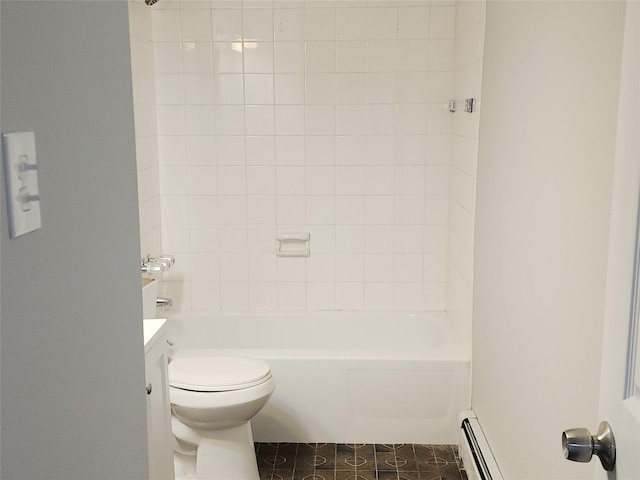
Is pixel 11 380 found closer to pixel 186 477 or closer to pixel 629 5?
pixel 629 5

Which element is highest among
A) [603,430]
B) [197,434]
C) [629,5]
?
[629,5]

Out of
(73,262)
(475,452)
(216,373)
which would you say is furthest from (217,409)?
(73,262)

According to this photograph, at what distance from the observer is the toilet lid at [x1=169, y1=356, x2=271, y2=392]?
271 centimetres

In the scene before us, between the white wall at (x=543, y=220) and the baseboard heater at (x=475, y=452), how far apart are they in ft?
0.13

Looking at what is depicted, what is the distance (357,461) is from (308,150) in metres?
1.53

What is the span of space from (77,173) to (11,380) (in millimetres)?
344

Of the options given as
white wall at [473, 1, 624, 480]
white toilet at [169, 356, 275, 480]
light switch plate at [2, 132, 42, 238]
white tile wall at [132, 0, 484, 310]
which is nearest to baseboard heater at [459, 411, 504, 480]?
white wall at [473, 1, 624, 480]

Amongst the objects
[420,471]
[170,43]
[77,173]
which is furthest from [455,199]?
[77,173]

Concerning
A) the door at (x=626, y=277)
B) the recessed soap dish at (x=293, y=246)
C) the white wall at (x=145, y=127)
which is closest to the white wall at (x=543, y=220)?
the door at (x=626, y=277)

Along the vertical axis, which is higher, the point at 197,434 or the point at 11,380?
the point at 11,380

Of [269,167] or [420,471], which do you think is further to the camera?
[269,167]

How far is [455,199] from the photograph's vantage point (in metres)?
3.50

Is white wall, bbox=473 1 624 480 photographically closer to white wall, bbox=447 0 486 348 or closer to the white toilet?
white wall, bbox=447 0 486 348

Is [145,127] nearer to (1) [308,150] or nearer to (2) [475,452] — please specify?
(1) [308,150]
